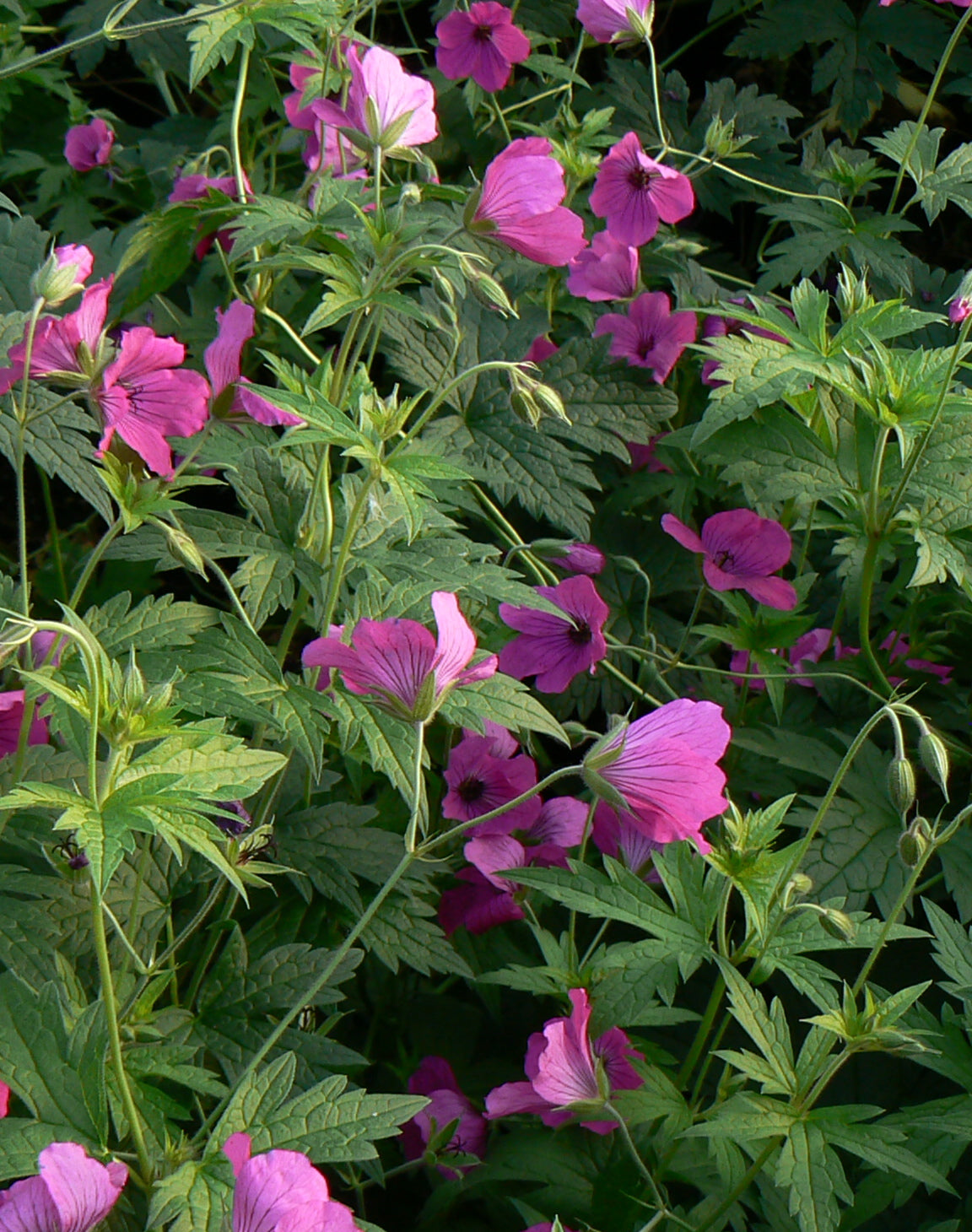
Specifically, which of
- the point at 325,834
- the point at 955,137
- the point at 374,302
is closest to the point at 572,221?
the point at 374,302

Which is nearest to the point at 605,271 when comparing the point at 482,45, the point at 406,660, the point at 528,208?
the point at 482,45

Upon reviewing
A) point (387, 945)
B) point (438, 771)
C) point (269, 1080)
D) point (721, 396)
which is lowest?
point (438, 771)

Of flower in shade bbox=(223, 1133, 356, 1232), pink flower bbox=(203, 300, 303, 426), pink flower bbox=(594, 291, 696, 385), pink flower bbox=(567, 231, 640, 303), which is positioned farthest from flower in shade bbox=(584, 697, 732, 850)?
pink flower bbox=(567, 231, 640, 303)

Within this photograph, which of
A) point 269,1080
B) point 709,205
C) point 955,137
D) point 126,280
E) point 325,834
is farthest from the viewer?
point 955,137

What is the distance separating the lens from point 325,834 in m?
1.40

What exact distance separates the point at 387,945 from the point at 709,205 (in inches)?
64.8

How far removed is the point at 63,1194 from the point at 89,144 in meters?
2.21

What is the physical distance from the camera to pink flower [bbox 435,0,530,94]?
2.03 m

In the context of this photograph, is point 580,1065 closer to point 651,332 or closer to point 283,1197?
point 283,1197

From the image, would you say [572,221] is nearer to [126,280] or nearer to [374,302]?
[374,302]

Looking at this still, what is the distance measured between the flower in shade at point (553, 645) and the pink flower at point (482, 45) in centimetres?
100

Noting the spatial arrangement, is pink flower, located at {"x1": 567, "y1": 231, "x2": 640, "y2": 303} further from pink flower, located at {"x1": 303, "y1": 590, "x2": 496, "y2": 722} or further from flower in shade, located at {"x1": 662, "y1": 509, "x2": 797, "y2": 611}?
pink flower, located at {"x1": 303, "y1": 590, "x2": 496, "y2": 722}

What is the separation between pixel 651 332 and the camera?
1.91 metres

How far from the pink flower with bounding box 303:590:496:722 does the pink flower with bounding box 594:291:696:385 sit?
3.05 ft
